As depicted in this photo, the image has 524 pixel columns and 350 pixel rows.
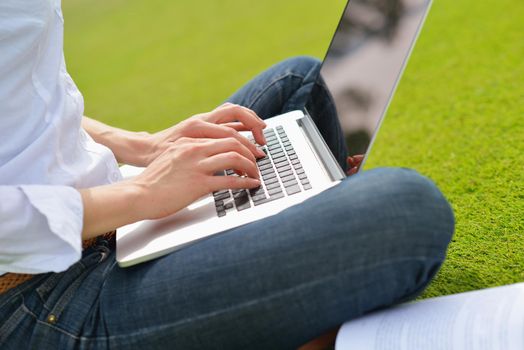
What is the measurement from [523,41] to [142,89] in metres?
2.25

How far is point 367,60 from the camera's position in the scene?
1.47 metres

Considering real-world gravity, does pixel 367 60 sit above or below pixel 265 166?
above

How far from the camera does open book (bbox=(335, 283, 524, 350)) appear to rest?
0.94m

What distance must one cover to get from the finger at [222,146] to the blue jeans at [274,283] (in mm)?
197

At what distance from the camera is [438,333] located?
980 millimetres

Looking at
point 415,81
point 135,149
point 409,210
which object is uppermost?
point 409,210

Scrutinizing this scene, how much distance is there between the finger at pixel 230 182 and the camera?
1.20 meters

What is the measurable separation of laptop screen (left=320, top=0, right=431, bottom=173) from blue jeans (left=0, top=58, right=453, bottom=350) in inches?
11.4

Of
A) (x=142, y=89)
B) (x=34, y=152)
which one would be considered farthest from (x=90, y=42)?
(x=34, y=152)

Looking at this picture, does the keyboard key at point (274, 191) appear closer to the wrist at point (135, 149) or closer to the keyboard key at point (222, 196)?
the keyboard key at point (222, 196)

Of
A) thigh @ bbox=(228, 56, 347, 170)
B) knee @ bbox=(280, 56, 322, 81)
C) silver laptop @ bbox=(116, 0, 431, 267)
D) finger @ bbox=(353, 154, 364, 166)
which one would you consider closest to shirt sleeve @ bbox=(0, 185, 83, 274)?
silver laptop @ bbox=(116, 0, 431, 267)

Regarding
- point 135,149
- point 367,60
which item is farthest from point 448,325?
point 135,149

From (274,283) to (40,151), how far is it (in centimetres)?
54

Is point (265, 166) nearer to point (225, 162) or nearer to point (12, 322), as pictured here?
point (225, 162)
